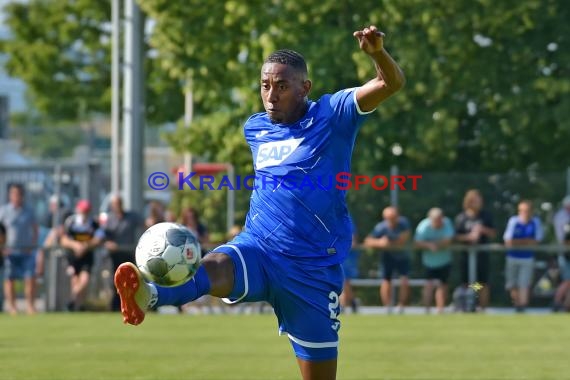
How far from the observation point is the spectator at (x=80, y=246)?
2161cm

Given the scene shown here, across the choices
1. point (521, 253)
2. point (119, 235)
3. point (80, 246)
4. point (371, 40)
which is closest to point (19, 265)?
point (80, 246)

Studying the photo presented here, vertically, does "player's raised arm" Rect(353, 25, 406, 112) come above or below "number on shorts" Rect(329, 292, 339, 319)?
above

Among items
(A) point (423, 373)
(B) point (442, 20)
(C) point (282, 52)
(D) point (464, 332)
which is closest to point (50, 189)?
(B) point (442, 20)

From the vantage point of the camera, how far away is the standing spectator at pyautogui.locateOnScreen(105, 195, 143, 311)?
21.6 m

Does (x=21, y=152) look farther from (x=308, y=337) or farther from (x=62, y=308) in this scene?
(x=308, y=337)

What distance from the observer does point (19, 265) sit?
2209 centimetres

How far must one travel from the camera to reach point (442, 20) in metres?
25.7

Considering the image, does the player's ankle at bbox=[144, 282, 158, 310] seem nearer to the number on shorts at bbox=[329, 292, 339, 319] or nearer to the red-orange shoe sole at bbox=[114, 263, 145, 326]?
the red-orange shoe sole at bbox=[114, 263, 145, 326]

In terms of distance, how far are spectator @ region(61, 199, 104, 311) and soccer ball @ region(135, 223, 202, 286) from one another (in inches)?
568

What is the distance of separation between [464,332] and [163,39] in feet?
42.3

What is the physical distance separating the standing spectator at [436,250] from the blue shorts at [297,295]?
46.7 ft

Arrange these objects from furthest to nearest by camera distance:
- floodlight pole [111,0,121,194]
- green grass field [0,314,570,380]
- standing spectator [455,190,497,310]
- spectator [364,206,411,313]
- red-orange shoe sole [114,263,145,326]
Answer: floodlight pole [111,0,121,194] → spectator [364,206,411,313] → standing spectator [455,190,497,310] → green grass field [0,314,570,380] → red-orange shoe sole [114,263,145,326]

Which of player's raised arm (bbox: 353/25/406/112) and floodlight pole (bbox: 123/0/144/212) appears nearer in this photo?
player's raised arm (bbox: 353/25/406/112)

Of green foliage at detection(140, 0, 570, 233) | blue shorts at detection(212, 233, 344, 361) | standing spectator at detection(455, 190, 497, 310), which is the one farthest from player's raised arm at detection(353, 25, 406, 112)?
green foliage at detection(140, 0, 570, 233)
